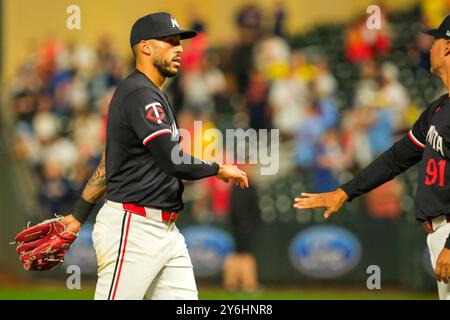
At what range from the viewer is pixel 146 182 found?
6051 millimetres

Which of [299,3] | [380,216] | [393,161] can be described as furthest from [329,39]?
[393,161]

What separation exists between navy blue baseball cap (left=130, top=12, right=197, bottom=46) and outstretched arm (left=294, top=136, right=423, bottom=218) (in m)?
1.47

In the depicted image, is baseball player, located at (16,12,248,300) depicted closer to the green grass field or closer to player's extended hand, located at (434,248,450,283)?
player's extended hand, located at (434,248,450,283)

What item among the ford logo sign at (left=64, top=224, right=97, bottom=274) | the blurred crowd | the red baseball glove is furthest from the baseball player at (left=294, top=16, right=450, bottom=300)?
the ford logo sign at (left=64, top=224, right=97, bottom=274)

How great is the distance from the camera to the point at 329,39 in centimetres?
1733

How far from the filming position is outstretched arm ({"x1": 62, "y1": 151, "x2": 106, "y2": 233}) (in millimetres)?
6426

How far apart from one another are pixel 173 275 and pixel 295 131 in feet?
25.5

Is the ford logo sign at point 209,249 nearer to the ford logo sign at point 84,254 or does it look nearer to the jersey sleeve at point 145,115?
the ford logo sign at point 84,254

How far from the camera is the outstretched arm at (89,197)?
6.43m

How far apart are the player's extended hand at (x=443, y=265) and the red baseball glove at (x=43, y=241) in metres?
2.53

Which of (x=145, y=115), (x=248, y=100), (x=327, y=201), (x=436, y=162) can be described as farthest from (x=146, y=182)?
(x=248, y=100)

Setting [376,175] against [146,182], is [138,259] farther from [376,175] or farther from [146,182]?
[376,175]

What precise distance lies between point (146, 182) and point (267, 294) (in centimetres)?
651

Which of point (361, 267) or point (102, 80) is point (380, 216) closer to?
point (361, 267)
